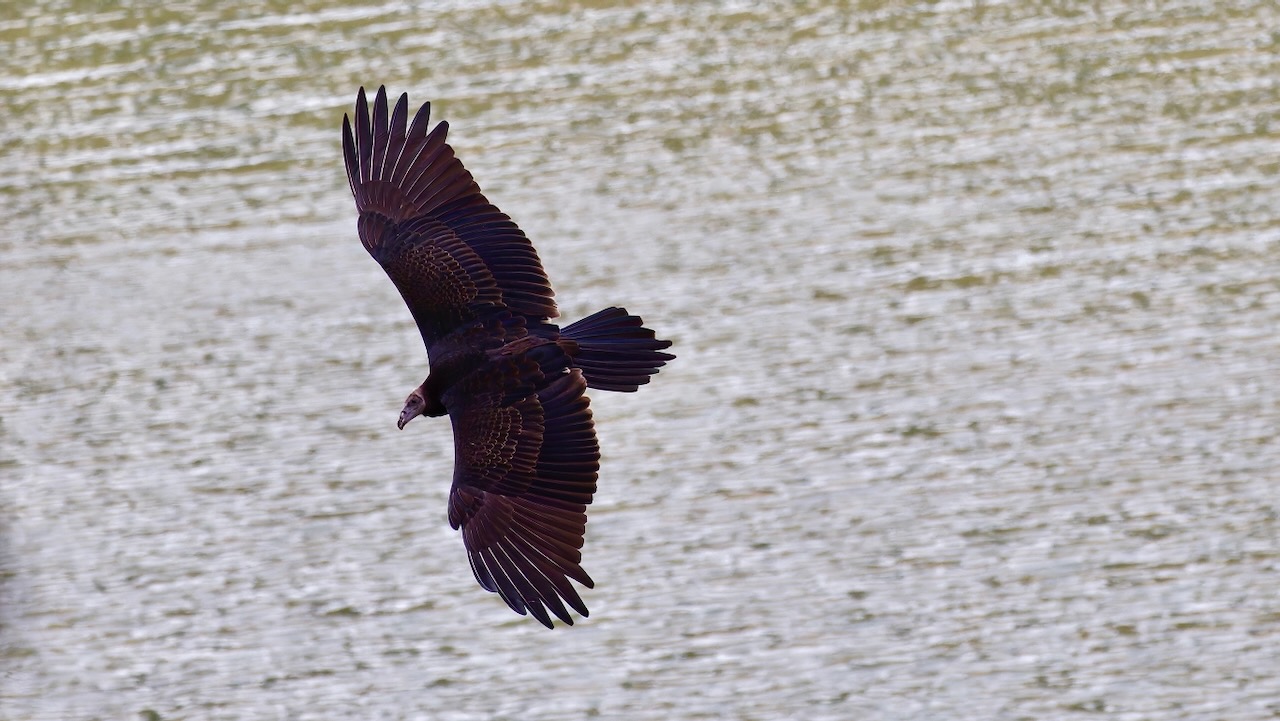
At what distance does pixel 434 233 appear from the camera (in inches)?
389

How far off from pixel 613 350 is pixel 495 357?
63 cm

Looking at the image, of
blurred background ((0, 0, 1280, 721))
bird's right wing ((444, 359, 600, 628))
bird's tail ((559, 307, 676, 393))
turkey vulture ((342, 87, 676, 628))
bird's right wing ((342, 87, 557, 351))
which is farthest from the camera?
blurred background ((0, 0, 1280, 721))

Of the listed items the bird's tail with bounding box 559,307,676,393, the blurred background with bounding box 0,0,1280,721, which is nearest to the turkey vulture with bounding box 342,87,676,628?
the bird's tail with bounding box 559,307,676,393

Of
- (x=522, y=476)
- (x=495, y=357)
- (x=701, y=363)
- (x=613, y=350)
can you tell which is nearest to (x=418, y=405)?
(x=495, y=357)

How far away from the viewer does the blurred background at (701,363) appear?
13992 millimetres

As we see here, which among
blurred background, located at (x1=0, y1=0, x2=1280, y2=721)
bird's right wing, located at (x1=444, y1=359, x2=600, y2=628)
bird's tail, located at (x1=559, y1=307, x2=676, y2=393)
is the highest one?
bird's tail, located at (x1=559, y1=307, x2=676, y2=393)

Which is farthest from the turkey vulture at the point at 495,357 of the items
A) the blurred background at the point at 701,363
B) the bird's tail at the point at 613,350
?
the blurred background at the point at 701,363

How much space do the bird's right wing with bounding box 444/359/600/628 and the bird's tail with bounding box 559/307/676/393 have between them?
0.09 metres

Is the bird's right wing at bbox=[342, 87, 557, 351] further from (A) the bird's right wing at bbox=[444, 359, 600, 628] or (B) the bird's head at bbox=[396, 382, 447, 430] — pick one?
(A) the bird's right wing at bbox=[444, 359, 600, 628]

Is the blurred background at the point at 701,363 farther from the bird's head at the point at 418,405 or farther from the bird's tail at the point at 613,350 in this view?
the bird's tail at the point at 613,350

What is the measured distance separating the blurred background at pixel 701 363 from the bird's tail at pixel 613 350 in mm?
4689

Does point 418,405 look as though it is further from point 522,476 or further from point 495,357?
point 522,476

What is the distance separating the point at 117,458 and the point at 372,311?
278 centimetres

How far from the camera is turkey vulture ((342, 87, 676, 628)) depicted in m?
8.77
